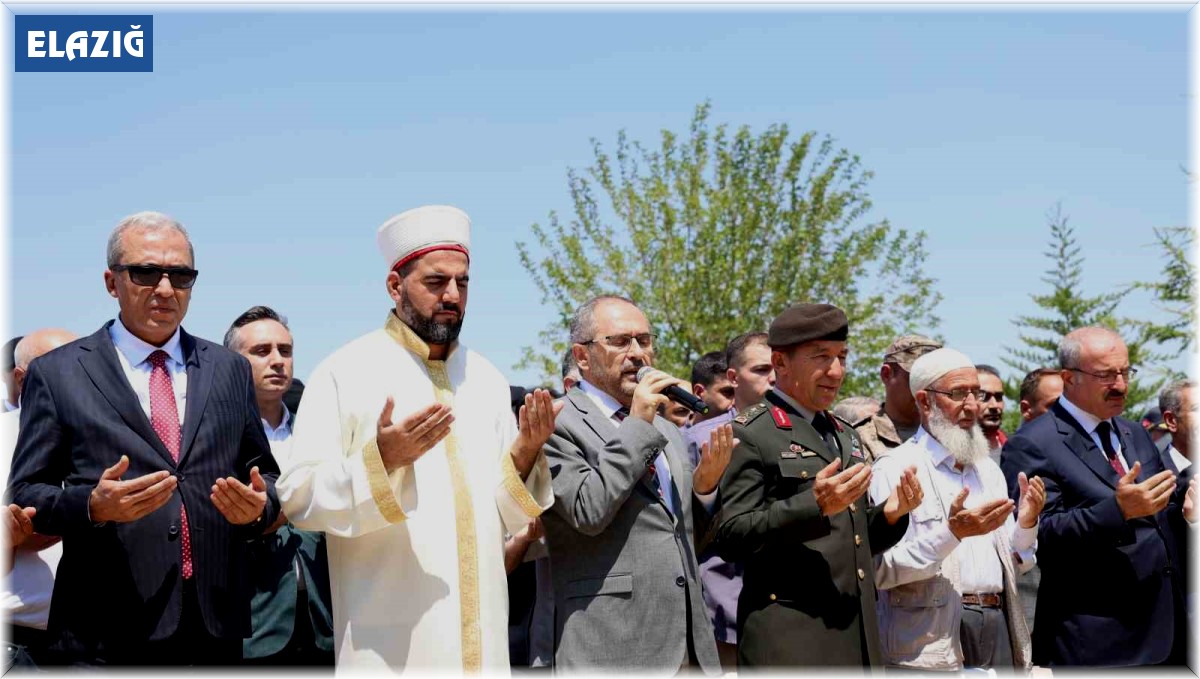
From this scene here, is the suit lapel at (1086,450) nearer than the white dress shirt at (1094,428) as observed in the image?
Yes

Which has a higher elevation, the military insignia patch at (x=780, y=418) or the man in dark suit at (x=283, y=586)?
the military insignia patch at (x=780, y=418)

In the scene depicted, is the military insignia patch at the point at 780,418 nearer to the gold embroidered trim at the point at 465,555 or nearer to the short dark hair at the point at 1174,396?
the gold embroidered trim at the point at 465,555

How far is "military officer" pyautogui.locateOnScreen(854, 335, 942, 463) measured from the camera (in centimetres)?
757

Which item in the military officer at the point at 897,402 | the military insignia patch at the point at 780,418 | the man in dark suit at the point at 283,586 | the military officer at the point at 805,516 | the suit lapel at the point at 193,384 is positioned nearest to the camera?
the suit lapel at the point at 193,384

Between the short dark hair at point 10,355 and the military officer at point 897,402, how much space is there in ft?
14.3

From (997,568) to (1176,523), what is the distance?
1.34 metres

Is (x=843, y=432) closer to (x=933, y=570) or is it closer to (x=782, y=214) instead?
(x=933, y=570)

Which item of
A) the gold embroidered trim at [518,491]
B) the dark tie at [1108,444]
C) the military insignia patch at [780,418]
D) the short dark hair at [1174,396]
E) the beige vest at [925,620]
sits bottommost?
the beige vest at [925,620]

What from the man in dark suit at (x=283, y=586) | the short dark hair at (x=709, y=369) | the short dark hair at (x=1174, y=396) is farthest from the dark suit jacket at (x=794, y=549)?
the short dark hair at (x=1174, y=396)

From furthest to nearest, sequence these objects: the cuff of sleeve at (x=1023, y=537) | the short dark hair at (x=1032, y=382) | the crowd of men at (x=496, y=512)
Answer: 1. the short dark hair at (x=1032, y=382)
2. the cuff of sleeve at (x=1023, y=537)
3. the crowd of men at (x=496, y=512)

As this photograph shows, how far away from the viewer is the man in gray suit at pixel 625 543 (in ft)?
17.1

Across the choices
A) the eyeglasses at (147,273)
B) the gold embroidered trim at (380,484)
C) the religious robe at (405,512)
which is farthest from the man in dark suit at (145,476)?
the gold embroidered trim at (380,484)

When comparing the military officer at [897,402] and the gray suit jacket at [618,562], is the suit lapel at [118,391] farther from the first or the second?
the military officer at [897,402]

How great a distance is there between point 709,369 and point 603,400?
313 centimetres
